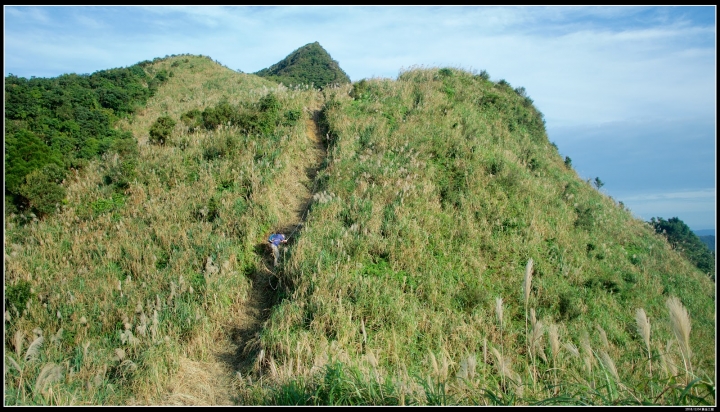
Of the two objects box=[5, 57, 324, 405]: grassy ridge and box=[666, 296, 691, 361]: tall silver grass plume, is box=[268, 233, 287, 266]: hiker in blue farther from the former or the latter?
box=[666, 296, 691, 361]: tall silver grass plume

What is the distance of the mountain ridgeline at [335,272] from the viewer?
13.7ft

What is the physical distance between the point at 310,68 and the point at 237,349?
49416mm

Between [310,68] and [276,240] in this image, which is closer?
[276,240]

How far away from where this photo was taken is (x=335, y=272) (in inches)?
277

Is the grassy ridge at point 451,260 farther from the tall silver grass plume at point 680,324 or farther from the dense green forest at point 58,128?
the dense green forest at point 58,128

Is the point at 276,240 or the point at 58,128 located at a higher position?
the point at 58,128

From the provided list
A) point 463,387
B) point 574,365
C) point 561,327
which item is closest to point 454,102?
point 561,327

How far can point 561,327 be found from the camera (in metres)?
7.08

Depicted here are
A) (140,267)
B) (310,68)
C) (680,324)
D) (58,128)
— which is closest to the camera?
(680,324)

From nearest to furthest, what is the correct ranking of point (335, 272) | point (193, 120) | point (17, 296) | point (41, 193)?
point (17, 296)
point (335, 272)
point (41, 193)
point (193, 120)

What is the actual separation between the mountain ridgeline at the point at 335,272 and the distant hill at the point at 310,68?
32639mm

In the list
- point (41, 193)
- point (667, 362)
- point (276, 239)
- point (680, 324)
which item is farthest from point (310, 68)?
point (680, 324)

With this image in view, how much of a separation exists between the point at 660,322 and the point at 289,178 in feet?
30.5

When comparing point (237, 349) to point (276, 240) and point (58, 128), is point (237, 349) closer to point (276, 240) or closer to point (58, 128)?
point (276, 240)
